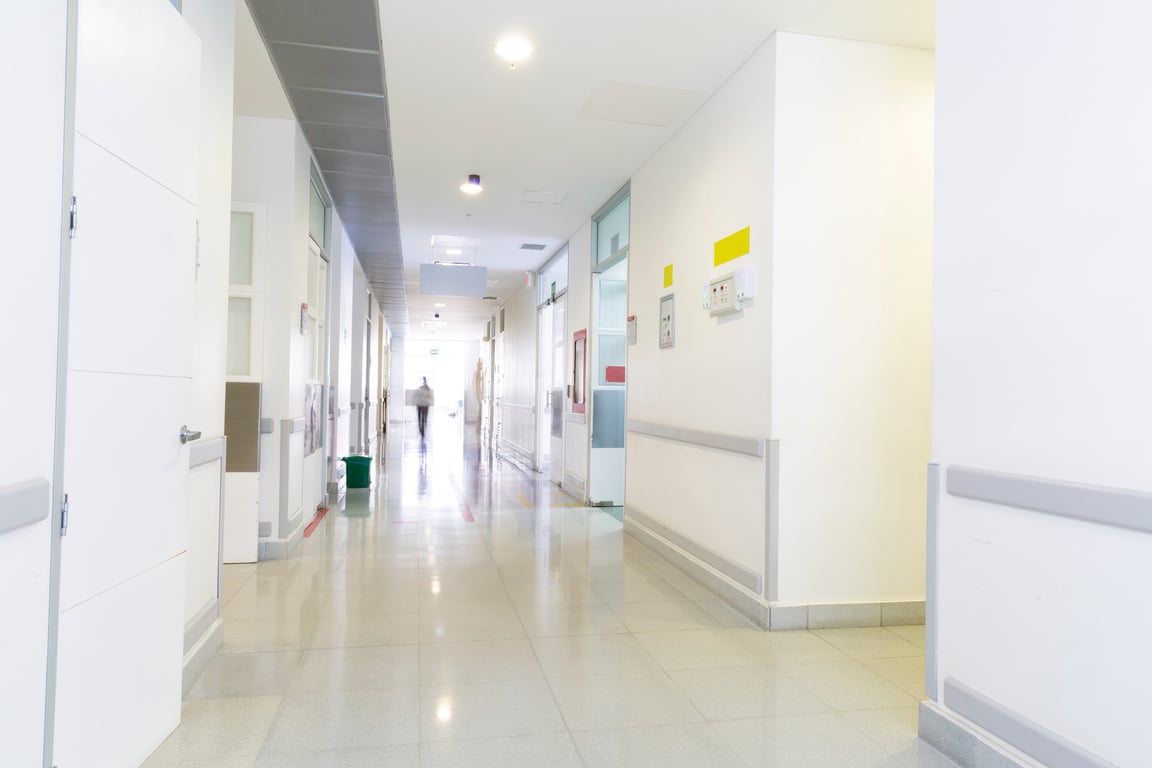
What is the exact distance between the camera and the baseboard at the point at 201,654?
299 centimetres

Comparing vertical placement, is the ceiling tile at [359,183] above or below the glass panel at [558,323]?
above

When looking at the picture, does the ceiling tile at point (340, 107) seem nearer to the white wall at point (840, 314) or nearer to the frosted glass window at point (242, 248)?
the frosted glass window at point (242, 248)

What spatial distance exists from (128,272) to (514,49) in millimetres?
2756

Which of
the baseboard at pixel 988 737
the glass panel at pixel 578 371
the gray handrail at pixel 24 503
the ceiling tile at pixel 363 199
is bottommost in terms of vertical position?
the baseboard at pixel 988 737

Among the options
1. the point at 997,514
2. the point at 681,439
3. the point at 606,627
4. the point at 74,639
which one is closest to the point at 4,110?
the point at 74,639

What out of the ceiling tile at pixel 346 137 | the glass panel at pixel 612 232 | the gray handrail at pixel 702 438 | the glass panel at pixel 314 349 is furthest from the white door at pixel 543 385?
the ceiling tile at pixel 346 137

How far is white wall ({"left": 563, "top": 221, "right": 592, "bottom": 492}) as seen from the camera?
8.27 metres

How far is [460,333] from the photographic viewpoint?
1029 inches

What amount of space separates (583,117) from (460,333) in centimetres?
2138

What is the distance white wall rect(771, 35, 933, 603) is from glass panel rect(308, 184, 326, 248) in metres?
3.99

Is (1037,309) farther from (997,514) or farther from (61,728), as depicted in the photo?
(61,728)

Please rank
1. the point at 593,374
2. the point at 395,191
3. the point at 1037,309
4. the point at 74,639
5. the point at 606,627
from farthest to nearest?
the point at 593,374 < the point at 395,191 < the point at 606,627 < the point at 1037,309 < the point at 74,639

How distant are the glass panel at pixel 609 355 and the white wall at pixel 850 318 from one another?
4.11 metres

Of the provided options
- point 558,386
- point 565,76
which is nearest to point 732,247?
point 565,76
